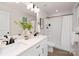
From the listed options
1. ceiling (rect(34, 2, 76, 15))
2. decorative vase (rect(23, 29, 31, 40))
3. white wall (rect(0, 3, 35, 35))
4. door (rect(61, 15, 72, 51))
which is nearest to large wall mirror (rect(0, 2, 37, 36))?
white wall (rect(0, 3, 35, 35))

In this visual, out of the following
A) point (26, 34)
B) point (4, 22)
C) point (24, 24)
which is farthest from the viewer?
point (26, 34)

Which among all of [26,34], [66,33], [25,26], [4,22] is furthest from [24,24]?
[66,33]

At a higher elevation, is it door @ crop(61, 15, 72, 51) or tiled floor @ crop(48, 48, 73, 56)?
door @ crop(61, 15, 72, 51)

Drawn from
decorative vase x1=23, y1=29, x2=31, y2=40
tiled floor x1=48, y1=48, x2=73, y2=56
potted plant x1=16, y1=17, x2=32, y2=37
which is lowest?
tiled floor x1=48, y1=48, x2=73, y2=56

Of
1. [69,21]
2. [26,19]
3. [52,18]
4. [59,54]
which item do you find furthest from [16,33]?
[69,21]

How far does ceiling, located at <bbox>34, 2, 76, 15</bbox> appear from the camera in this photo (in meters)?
1.37

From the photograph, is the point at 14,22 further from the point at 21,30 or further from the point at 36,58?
the point at 36,58

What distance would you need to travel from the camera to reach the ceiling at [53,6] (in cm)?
137

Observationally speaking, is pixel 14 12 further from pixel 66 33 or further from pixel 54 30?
pixel 66 33

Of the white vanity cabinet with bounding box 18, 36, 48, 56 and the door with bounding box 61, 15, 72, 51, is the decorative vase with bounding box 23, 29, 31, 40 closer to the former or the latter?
the white vanity cabinet with bounding box 18, 36, 48, 56

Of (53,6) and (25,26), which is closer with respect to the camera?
(53,6)

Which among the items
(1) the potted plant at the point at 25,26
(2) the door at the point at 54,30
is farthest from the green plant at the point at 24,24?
(2) the door at the point at 54,30

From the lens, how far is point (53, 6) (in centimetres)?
141

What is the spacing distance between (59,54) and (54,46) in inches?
5.7
